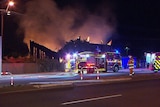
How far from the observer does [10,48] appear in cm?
5109

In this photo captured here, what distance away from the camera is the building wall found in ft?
131

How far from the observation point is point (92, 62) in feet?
114

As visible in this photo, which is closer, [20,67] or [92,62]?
[92,62]

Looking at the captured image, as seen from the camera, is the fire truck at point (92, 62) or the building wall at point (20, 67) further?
the building wall at point (20, 67)

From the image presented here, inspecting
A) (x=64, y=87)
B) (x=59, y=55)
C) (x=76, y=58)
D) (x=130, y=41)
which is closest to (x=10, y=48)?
(x=59, y=55)

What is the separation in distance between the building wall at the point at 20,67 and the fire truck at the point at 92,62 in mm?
7003

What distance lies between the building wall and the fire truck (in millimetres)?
7003

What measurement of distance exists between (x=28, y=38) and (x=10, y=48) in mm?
3363

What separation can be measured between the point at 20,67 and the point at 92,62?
9.82 meters

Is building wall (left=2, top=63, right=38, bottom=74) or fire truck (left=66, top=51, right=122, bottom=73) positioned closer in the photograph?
fire truck (left=66, top=51, right=122, bottom=73)

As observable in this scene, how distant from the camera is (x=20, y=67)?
40.8 metres

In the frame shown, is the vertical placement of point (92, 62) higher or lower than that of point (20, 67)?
higher

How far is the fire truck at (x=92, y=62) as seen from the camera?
1332 inches

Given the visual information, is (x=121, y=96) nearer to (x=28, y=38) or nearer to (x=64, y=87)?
(x=64, y=87)
